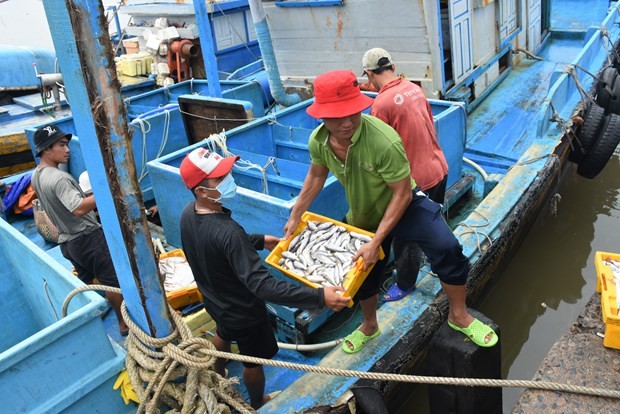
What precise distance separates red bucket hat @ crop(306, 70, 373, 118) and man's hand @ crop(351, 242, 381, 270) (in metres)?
0.84

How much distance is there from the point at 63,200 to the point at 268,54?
452cm

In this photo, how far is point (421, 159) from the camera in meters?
4.30

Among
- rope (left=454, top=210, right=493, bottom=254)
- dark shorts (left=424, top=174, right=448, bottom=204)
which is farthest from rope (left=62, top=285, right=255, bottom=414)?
rope (left=454, top=210, right=493, bottom=254)

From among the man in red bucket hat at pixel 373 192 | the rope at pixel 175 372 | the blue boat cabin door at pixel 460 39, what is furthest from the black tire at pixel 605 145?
the rope at pixel 175 372

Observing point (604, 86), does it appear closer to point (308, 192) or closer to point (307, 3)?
point (307, 3)

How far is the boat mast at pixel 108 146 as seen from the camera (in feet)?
7.09

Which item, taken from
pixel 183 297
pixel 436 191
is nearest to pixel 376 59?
pixel 436 191

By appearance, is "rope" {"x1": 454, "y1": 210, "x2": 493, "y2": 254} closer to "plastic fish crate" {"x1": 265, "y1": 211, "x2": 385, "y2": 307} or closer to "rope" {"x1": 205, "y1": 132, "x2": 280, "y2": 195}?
"plastic fish crate" {"x1": 265, "y1": 211, "x2": 385, "y2": 307}

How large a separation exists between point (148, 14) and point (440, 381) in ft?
39.1

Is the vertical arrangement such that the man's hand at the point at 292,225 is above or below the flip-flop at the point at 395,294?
above

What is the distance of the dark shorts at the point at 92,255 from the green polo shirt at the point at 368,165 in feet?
7.33

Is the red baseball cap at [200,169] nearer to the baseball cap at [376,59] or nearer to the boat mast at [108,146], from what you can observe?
the boat mast at [108,146]

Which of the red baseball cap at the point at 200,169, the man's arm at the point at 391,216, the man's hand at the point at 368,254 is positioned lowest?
the man's hand at the point at 368,254

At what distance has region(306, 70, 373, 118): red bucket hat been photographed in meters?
3.10
